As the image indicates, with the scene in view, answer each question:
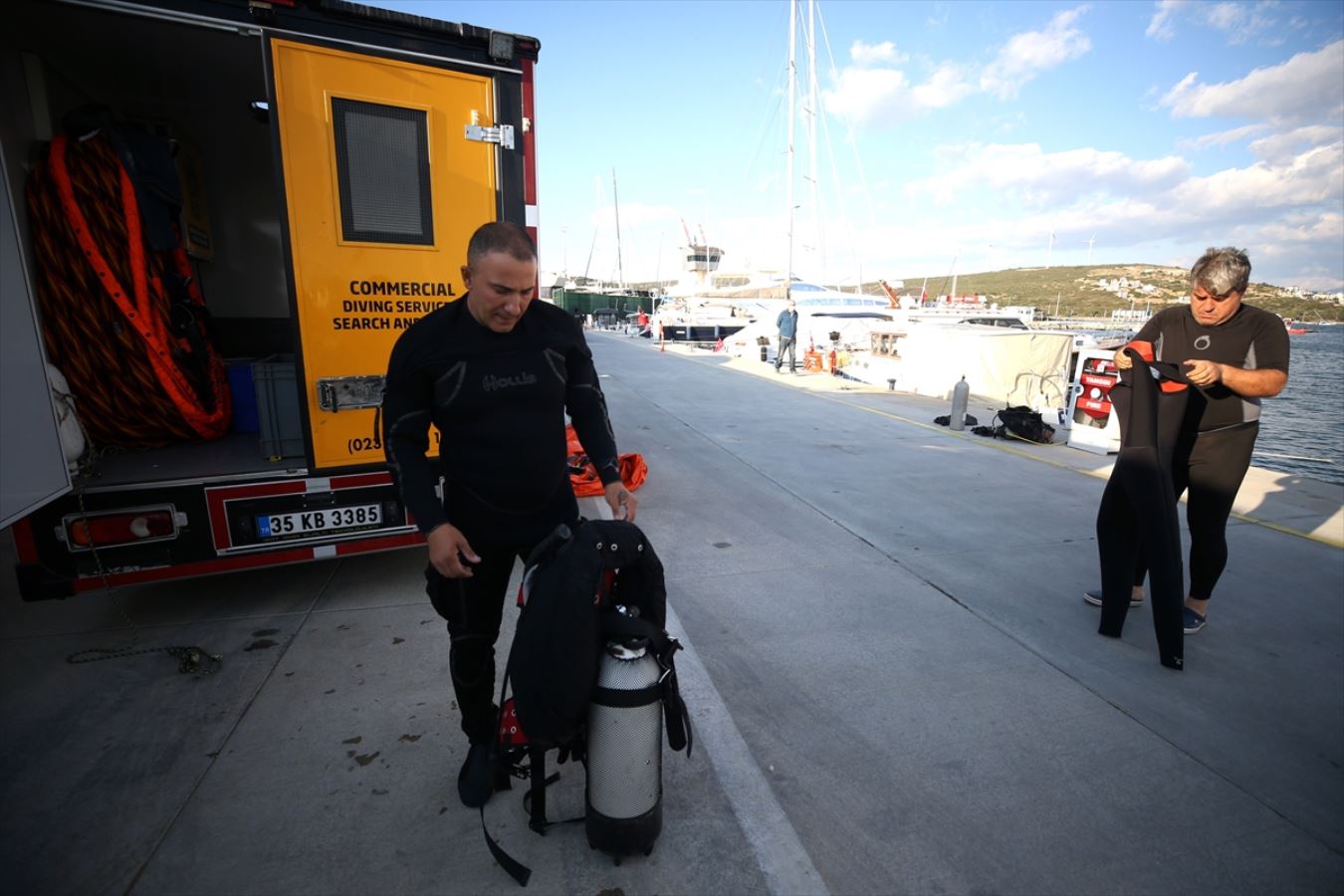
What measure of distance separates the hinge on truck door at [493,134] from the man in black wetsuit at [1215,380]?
3.60 metres

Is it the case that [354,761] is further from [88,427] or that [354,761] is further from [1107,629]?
[1107,629]

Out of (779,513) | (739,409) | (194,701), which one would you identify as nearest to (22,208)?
(194,701)

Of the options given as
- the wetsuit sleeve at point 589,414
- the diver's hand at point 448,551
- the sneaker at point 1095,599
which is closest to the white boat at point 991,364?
the sneaker at point 1095,599

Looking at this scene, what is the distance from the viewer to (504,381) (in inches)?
80.5

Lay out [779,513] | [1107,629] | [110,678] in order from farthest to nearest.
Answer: [779,513]
[1107,629]
[110,678]

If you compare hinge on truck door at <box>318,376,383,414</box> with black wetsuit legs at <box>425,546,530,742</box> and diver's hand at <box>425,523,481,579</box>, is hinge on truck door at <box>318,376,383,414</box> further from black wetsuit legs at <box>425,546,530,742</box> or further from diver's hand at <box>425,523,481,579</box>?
diver's hand at <box>425,523,481,579</box>

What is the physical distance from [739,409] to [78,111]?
912 centimetres

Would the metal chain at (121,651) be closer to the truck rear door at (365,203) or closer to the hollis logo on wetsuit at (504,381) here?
the truck rear door at (365,203)

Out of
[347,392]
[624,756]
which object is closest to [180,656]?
[347,392]

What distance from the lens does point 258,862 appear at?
1.98 meters

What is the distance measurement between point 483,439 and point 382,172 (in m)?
2.12

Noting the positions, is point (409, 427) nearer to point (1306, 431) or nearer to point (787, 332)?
point (787, 332)

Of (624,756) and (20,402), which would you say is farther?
(20,402)

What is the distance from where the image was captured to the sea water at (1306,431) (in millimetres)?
11453
